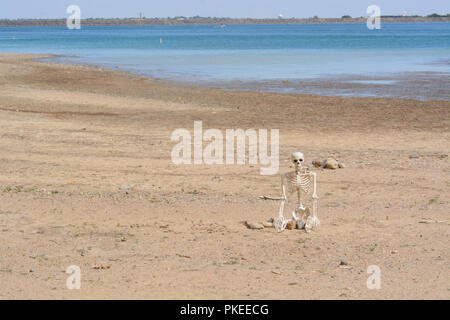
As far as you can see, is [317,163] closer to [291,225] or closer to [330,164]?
[330,164]

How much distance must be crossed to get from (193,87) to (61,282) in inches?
988

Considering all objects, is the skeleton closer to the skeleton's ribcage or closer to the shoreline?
the skeleton's ribcage

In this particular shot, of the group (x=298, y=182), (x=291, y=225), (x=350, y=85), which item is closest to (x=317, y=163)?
(x=291, y=225)

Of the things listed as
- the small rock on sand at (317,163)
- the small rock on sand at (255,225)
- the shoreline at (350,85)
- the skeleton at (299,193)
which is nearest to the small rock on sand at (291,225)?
the skeleton at (299,193)

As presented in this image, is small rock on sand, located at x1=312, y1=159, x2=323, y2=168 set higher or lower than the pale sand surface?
higher

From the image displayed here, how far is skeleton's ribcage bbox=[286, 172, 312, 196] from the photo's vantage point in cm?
930

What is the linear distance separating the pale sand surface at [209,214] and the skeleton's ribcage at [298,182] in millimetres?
588

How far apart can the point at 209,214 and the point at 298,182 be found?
5.60 feet

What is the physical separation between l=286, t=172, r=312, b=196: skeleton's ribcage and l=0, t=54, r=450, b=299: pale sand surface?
59cm

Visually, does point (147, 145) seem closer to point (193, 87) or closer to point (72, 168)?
point (72, 168)

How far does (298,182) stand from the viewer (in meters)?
9.29

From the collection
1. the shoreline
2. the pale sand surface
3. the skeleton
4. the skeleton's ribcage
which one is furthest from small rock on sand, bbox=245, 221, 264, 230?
the shoreline
